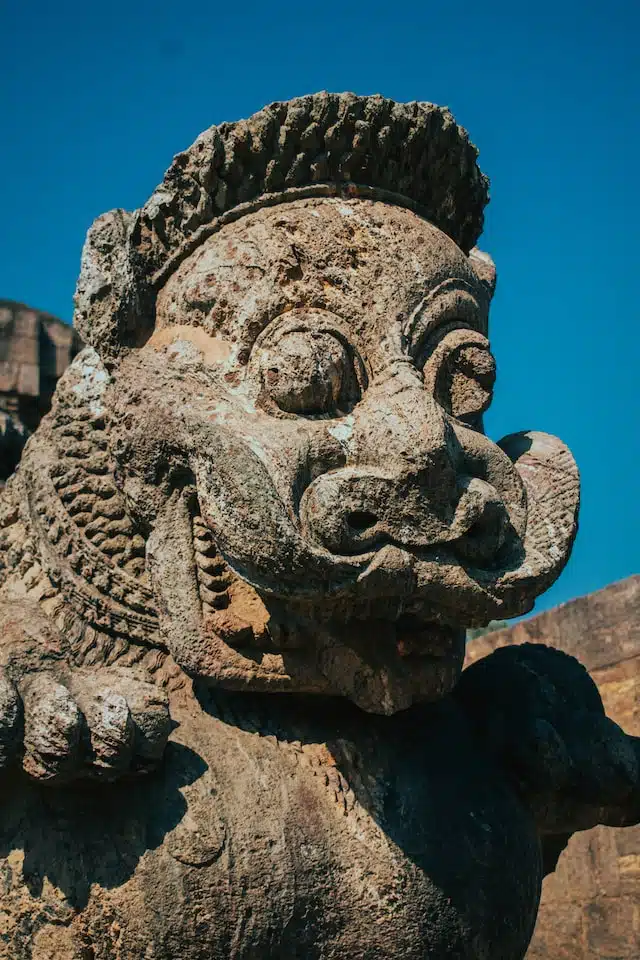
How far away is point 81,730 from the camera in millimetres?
2387

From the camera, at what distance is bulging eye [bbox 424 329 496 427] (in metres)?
2.75

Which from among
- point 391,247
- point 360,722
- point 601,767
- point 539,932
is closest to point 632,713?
point 539,932

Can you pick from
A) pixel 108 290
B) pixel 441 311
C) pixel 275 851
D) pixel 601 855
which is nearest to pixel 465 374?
pixel 441 311

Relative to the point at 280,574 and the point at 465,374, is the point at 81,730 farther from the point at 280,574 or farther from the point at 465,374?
the point at 465,374

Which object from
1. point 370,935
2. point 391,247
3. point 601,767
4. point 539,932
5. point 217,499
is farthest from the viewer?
point 539,932

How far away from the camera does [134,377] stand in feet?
8.91

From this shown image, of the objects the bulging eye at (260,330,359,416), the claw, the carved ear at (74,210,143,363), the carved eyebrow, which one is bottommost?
the claw

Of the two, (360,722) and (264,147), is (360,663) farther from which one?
(264,147)

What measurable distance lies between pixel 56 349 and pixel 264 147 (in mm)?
2216

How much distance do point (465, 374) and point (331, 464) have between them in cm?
45

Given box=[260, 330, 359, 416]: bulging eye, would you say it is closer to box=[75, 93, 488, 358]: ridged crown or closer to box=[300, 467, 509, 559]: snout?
box=[300, 467, 509, 559]: snout

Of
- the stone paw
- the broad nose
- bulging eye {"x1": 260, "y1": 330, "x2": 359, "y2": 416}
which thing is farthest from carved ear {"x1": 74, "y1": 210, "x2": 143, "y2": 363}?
the stone paw

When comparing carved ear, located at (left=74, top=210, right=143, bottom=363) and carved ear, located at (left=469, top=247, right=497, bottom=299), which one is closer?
carved ear, located at (left=74, top=210, right=143, bottom=363)

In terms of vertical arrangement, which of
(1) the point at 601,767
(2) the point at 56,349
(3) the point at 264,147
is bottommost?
(1) the point at 601,767
